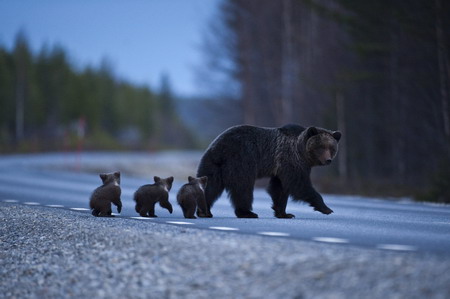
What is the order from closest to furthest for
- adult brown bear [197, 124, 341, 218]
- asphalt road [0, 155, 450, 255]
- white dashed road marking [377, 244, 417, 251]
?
white dashed road marking [377, 244, 417, 251], asphalt road [0, 155, 450, 255], adult brown bear [197, 124, 341, 218]

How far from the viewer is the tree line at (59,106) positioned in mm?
76188

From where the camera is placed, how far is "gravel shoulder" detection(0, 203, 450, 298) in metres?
6.42

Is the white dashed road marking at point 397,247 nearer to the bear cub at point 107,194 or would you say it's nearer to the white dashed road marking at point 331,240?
the white dashed road marking at point 331,240

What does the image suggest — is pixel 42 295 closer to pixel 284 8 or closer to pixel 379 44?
pixel 379 44

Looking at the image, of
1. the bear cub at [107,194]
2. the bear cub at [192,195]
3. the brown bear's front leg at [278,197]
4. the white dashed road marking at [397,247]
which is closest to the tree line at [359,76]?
the brown bear's front leg at [278,197]

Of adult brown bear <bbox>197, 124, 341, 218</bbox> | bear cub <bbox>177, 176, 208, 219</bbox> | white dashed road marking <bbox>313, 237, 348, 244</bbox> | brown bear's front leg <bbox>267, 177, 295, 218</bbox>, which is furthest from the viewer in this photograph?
brown bear's front leg <bbox>267, 177, 295, 218</bbox>

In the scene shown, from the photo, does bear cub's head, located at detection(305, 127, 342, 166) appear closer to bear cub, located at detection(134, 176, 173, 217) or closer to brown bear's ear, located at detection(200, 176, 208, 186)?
brown bear's ear, located at detection(200, 176, 208, 186)

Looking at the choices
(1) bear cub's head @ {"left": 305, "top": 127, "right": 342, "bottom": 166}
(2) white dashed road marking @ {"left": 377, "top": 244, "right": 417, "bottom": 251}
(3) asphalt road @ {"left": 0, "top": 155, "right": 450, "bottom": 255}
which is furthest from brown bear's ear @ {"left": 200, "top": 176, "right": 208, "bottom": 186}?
(2) white dashed road marking @ {"left": 377, "top": 244, "right": 417, "bottom": 251}

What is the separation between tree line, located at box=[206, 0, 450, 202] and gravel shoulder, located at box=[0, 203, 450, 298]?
11144 mm

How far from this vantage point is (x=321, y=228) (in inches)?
374

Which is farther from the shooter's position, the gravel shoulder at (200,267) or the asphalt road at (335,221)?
the asphalt road at (335,221)

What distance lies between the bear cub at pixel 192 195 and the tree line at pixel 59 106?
49.8 meters

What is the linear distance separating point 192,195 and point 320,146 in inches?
75.1

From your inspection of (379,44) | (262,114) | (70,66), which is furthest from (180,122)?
(379,44)
